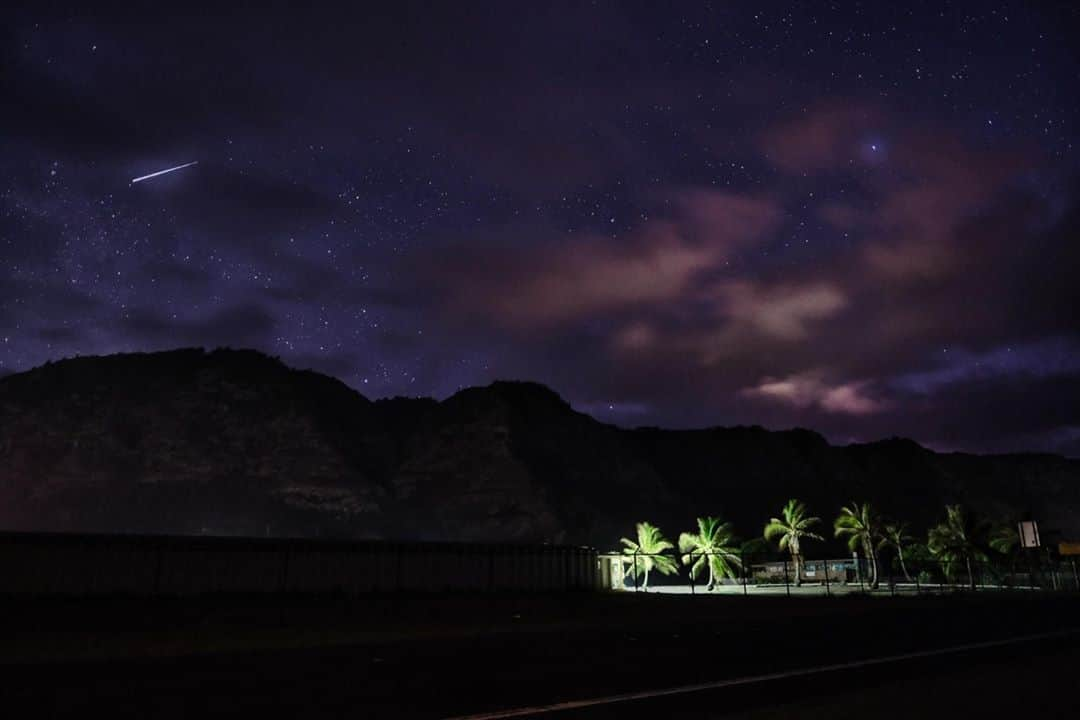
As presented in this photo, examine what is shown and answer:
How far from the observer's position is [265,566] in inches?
1390

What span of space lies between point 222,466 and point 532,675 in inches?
5384

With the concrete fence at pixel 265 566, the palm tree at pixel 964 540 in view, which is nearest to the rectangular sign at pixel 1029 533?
the concrete fence at pixel 265 566

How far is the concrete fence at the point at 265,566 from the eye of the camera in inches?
1164

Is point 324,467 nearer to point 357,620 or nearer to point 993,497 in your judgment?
point 357,620

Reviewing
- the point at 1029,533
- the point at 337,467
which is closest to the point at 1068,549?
the point at 1029,533

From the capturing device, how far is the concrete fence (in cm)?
2958

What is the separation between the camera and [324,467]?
142375mm

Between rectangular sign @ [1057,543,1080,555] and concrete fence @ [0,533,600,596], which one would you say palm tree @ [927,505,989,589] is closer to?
rectangular sign @ [1057,543,1080,555]

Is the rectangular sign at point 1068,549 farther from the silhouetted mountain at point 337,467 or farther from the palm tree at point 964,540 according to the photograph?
the silhouetted mountain at point 337,467

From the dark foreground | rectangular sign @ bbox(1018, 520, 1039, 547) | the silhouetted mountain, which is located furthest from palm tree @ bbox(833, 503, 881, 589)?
the silhouetted mountain

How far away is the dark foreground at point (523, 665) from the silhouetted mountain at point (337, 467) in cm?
10003

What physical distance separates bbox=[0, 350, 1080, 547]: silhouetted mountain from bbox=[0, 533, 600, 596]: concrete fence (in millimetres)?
79698

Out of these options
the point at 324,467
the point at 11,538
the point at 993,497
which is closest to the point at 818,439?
the point at 993,497

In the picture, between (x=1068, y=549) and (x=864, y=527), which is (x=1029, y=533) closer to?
(x=1068, y=549)
